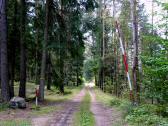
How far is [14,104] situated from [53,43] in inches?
277

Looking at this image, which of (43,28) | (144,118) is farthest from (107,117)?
(43,28)

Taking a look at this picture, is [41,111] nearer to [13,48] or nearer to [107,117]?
[107,117]

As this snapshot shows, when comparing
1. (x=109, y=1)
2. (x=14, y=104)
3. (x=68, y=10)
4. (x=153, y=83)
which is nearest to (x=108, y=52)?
(x=109, y=1)

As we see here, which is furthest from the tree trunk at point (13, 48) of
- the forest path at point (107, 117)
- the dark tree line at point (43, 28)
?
the forest path at point (107, 117)

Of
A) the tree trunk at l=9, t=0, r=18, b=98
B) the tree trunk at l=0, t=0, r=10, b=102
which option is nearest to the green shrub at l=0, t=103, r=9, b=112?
the tree trunk at l=0, t=0, r=10, b=102

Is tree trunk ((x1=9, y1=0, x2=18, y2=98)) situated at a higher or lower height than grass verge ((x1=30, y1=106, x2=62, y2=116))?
higher

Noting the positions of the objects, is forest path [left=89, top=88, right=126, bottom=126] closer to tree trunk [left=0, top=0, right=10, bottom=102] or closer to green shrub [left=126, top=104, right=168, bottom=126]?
green shrub [left=126, top=104, right=168, bottom=126]

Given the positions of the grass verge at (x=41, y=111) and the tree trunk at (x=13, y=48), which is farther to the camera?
the tree trunk at (x=13, y=48)

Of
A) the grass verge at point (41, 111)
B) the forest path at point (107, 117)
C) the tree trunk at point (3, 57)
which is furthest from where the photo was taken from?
the tree trunk at point (3, 57)

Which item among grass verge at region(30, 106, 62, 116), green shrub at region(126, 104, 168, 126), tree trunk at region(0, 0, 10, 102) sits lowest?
grass verge at region(30, 106, 62, 116)

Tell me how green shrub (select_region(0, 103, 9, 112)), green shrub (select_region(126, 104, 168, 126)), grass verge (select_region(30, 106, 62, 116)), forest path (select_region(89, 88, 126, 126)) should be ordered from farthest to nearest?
green shrub (select_region(0, 103, 9, 112))
grass verge (select_region(30, 106, 62, 116))
forest path (select_region(89, 88, 126, 126))
green shrub (select_region(126, 104, 168, 126))

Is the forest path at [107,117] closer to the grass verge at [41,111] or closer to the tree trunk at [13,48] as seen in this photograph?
the grass verge at [41,111]

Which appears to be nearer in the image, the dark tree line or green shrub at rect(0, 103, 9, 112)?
green shrub at rect(0, 103, 9, 112)

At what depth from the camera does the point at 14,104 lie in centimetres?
1691
